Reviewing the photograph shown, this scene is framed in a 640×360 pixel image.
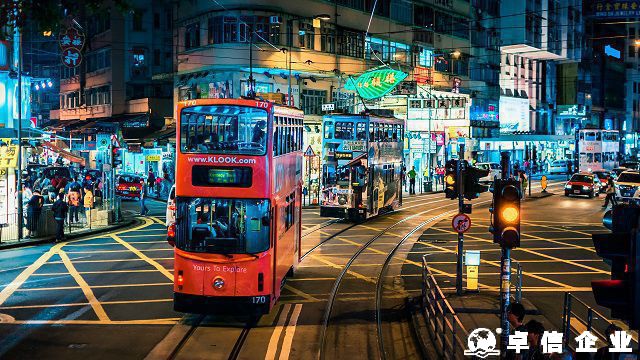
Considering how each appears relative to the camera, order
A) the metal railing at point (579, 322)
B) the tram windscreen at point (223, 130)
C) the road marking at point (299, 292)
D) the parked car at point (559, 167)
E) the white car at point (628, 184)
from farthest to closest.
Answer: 1. the parked car at point (559, 167)
2. the white car at point (628, 184)
3. the road marking at point (299, 292)
4. the tram windscreen at point (223, 130)
5. the metal railing at point (579, 322)

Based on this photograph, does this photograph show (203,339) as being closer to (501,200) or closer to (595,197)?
(501,200)

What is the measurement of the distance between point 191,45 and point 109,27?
622 inches

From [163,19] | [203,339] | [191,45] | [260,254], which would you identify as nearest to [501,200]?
[260,254]

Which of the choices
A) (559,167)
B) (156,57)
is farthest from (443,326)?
(559,167)

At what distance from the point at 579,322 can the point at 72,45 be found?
21.3 meters

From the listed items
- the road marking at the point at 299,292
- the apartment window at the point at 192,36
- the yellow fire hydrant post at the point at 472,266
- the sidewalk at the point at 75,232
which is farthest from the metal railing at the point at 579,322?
the apartment window at the point at 192,36

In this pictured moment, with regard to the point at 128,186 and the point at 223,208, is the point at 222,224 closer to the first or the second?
the point at 223,208

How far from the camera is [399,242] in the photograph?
84.5ft

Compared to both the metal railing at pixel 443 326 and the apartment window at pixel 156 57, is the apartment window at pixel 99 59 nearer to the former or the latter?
the apartment window at pixel 156 57

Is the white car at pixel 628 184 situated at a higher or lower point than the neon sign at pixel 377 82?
lower

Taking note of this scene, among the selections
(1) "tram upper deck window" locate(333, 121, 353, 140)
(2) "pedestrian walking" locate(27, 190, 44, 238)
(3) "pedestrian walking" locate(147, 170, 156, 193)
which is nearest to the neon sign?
(1) "tram upper deck window" locate(333, 121, 353, 140)

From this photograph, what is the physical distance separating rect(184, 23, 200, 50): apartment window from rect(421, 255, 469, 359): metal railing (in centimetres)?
3590

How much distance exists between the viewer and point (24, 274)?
19266 mm

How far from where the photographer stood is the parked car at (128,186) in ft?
145
